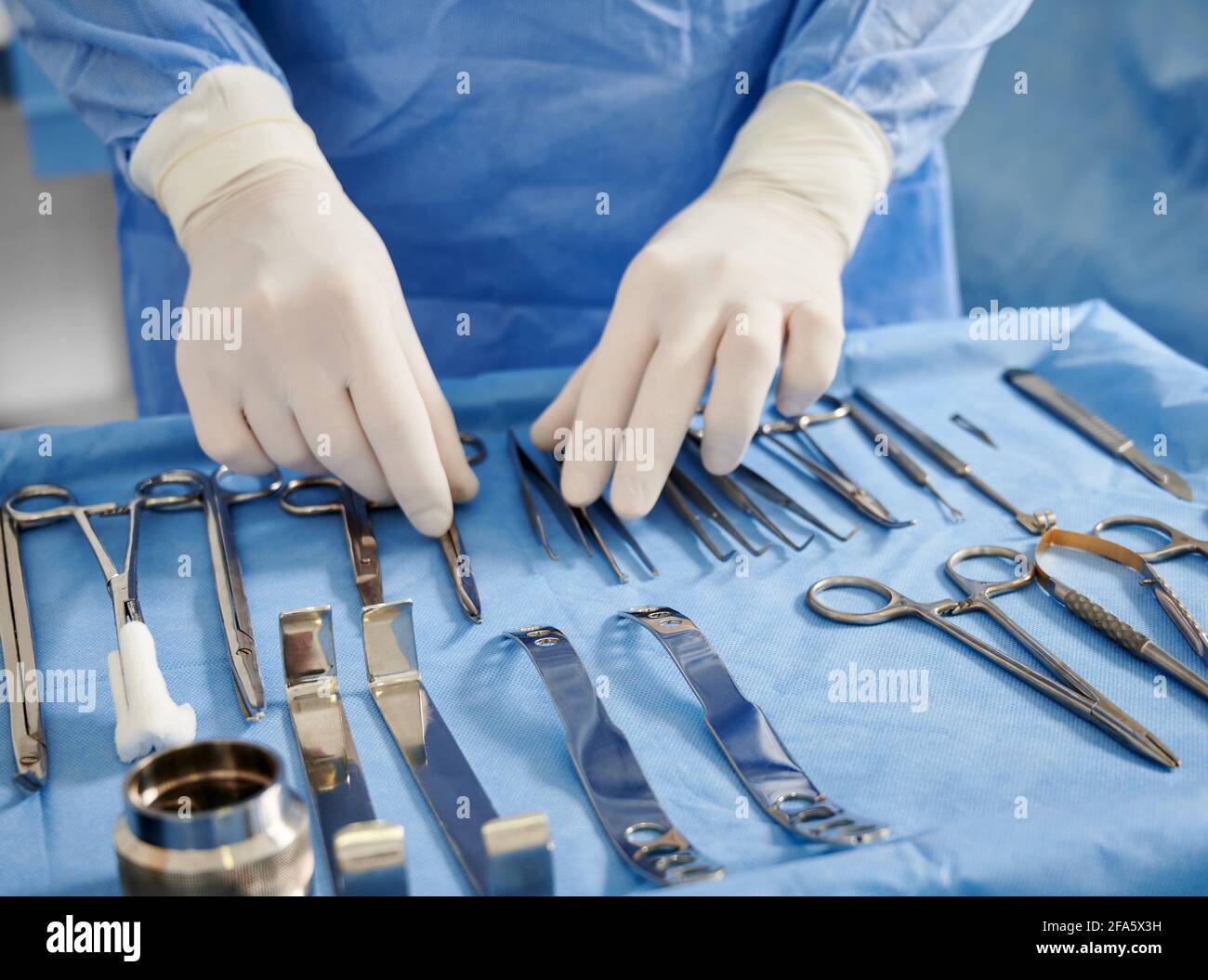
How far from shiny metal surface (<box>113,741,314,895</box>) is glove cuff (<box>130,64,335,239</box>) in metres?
0.79

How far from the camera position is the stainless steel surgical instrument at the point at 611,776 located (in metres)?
0.80

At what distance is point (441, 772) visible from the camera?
2.92 ft

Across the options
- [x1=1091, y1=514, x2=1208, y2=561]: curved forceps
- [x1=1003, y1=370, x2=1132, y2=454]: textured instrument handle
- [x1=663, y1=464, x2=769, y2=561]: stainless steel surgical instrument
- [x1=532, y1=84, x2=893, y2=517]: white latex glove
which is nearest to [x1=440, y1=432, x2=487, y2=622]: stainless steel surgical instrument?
[x1=532, y1=84, x2=893, y2=517]: white latex glove

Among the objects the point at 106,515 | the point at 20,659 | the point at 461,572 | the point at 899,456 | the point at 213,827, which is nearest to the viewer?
the point at 213,827

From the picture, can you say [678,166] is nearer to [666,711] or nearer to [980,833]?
[666,711]

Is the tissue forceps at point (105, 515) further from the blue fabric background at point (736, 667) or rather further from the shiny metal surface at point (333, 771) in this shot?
the shiny metal surface at point (333, 771)

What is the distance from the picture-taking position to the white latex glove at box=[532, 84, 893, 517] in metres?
1.24

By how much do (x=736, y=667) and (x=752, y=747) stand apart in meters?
0.12

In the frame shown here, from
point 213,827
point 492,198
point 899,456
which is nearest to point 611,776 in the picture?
point 213,827

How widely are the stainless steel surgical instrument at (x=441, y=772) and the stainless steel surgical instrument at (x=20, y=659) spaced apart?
27cm

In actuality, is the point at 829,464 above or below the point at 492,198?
below

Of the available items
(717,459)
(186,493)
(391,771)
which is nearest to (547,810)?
(391,771)

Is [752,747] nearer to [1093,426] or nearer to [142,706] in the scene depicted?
[142,706]

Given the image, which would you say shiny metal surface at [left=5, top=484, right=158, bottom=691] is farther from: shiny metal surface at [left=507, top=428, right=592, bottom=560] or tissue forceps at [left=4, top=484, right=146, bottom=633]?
shiny metal surface at [left=507, top=428, right=592, bottom=560]
